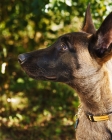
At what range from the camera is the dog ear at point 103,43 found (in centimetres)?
303

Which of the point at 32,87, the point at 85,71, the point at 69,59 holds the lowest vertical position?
the point at 32,87

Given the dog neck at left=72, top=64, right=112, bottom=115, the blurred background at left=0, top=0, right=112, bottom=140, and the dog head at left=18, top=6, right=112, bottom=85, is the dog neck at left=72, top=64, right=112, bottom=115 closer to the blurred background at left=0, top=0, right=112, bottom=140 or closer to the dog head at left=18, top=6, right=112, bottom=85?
the dog head at left=18, top=6, right=112, bottom=85

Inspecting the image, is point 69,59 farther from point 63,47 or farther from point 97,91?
point 97,91

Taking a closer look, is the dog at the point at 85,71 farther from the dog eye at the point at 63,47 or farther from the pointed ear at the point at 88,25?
the pointed ear at the point at 88,25

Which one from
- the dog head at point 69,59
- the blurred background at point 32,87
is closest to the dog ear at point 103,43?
the dog head at point 69,59

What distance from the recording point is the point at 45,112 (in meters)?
5.33

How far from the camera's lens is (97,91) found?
3242mm

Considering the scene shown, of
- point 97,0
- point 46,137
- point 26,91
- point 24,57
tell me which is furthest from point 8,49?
point 24,57

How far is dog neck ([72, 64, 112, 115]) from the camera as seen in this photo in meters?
3.20

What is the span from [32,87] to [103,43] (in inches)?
107

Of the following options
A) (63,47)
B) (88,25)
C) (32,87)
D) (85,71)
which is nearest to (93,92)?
(85,71)

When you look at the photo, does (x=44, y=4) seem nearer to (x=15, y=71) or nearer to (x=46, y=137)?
(x=46, y=137)

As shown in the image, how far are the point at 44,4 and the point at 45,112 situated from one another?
1794 mm

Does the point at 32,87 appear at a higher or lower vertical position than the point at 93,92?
lower
